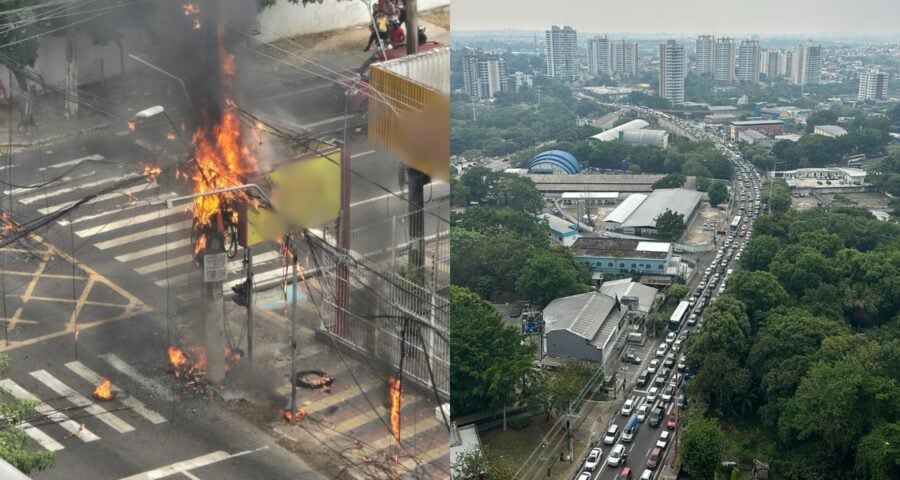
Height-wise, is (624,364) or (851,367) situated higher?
(851,367)

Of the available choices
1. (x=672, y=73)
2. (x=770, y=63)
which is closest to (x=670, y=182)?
(x=672, y=73)

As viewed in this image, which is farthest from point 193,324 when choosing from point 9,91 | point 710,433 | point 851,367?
point 851,367


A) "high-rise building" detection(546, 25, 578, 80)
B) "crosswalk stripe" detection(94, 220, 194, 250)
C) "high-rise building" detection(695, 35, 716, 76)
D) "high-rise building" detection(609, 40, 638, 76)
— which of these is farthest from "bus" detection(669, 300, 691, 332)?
"high-rise building" detection(695, 35, 716, 76)

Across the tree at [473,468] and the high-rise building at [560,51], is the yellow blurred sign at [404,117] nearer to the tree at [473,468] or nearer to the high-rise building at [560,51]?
the tree at [473,468]

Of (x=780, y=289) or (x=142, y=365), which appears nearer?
(x=142, y=365)

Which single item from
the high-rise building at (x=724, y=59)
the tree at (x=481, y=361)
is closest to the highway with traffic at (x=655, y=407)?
the tree at (x=481, y=361)

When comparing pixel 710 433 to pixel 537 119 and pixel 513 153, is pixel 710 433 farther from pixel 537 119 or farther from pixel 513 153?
pixel 537 119
